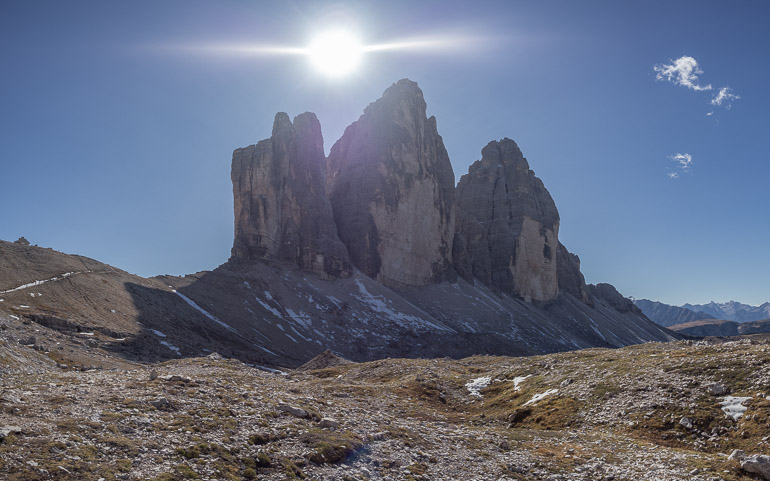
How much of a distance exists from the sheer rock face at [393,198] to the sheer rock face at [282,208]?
14.1 meters

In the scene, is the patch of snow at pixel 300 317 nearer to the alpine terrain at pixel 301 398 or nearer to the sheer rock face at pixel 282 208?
the alpine terrain at pixel 301 398

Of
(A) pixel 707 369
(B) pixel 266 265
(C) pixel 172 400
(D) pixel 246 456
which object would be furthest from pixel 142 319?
(A) pixel 707 369

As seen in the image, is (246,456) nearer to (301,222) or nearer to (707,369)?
(707,369)

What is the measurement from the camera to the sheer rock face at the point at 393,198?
172 m

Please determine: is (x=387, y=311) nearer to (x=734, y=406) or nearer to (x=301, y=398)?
(x=301, y=398)

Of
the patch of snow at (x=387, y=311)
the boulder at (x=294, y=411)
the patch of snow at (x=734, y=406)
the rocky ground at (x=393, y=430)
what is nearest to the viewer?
the rocky ground at (x=393, y=430)

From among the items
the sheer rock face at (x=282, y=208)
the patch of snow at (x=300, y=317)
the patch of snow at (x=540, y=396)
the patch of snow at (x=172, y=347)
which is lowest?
the patch of snow at (x=540, y=396)

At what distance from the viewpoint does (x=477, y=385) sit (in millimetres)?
44156

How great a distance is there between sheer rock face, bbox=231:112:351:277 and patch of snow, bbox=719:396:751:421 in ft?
430

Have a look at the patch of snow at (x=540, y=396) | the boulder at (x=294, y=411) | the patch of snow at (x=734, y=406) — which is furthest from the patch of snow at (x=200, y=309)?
the patch of snow at (x=734, y=406)

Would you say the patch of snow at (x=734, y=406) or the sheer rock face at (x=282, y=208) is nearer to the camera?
the patch of snow at (x=734, y=406)

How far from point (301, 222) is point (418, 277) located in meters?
48.9

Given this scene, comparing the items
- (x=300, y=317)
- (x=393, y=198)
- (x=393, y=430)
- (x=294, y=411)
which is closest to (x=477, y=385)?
(x=393, y=430)

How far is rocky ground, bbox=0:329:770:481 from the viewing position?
1543 cm
